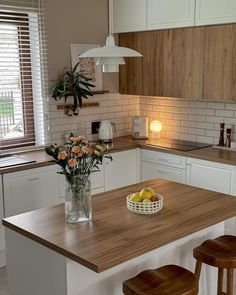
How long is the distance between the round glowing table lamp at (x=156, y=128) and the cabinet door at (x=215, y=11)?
125 centimetres

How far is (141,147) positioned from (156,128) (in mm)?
422

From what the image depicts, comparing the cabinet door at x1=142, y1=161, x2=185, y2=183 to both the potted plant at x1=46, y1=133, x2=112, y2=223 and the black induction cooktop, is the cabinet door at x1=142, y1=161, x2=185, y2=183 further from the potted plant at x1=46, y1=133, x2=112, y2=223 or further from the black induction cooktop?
the potted plant at x1=46, y1=133, x2=112, y2=223

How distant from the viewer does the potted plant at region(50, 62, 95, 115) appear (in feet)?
13.6

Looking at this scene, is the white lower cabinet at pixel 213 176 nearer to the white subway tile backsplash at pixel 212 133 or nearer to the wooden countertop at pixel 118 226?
the white subway tile backsplash at pixel 212 133

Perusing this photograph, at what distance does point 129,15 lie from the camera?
177 inches

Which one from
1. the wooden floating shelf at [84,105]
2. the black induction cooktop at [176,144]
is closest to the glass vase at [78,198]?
the black induction cooktop at [176,144]

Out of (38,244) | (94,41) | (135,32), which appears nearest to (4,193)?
(38,244)

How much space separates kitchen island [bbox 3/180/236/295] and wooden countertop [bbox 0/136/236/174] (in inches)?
39.6

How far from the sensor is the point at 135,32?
4566mm

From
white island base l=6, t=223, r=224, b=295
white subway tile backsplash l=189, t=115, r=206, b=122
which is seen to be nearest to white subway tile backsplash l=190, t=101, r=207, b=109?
white subway tile backsplash l=189, t=115, r=206, b=122

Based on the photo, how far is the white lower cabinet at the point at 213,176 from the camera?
3732 mm

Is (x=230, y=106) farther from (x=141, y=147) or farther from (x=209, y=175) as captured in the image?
(x=141, y=147)

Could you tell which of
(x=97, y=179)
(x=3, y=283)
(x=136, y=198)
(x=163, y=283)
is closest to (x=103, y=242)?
(x=163, y=283)

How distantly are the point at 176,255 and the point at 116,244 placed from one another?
2.30ft
